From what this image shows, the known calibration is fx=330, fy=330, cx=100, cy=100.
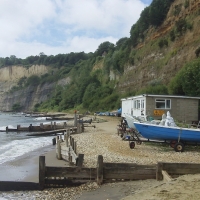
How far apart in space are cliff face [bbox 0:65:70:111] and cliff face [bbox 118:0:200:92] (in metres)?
83.6

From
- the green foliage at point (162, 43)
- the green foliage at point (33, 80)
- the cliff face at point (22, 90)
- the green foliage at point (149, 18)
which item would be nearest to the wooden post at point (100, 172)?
the green foliage at point (162, 43)

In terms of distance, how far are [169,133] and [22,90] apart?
156662 mm

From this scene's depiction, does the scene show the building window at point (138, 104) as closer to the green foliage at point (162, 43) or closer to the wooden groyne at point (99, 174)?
the wooden groyne at point (99, 174)

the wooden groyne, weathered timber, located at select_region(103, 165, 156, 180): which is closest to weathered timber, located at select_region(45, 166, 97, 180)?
the wooden groyne

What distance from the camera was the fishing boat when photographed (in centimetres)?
1727

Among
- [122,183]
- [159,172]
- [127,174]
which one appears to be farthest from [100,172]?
[159,172]

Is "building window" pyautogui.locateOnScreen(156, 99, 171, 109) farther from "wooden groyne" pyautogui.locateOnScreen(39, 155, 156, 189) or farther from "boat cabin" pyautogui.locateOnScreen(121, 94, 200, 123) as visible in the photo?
"wooden groyne" pyautogui.locateOnScreen(39, 155, 156, 189)

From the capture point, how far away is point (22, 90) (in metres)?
168

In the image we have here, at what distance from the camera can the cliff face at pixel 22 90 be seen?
6289 inches

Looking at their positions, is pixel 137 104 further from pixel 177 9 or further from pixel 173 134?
pixel 177 9

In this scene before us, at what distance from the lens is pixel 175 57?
2168 inches

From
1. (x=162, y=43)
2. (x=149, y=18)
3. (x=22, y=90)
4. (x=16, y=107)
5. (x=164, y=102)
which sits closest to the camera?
(x=164, y=102)

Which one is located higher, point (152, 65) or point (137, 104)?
point (152, 65)

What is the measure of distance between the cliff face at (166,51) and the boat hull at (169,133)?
3304cm
